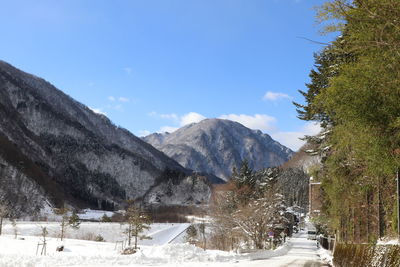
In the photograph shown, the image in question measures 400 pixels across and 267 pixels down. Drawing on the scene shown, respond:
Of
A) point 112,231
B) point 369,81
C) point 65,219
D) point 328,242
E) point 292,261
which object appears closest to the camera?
point 369,81

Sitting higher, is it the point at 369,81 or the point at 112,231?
the point at 369,81

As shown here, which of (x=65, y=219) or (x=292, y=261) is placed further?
(x=65, y=219)

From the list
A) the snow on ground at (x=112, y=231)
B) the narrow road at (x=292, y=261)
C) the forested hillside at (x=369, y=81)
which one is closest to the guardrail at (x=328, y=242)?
the narrow road at (x=292, y=261)

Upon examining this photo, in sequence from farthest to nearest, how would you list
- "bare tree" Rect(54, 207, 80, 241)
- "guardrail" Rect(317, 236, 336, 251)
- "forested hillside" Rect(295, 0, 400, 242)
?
1. "bare tree" Rect(54, 207, 80, 241)
2. "guardrail" Rect(317, 236, 336, 251)
3. "forested hillside" Rect(295, 0, 400, 242)

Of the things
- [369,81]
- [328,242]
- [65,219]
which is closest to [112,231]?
[65,219]

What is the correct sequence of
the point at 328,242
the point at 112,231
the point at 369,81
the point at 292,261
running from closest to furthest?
1. the point at 369,81
2. the point at 292,261
3. the point at 328,242
4. the point at 112,231

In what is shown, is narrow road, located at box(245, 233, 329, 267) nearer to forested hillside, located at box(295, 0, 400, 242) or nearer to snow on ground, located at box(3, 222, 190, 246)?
forested hillside, located at box(295, 0, 400, 242)

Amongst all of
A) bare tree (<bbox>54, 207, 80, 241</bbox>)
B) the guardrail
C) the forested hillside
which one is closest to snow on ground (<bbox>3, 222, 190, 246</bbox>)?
bare tree (<bbox>54, 207, 80, 241</bbox>)

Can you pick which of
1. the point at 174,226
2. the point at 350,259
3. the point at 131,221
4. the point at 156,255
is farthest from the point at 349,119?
the point at 174,226

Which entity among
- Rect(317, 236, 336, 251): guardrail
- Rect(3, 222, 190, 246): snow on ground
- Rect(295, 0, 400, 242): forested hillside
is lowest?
Rect(3, 222, 190, 246): snow on ground

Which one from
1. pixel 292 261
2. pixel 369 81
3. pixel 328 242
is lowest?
pixel 328 242

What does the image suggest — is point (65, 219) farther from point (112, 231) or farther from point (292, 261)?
point (292, 261)

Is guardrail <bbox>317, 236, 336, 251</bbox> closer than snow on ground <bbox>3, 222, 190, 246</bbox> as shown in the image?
Yes

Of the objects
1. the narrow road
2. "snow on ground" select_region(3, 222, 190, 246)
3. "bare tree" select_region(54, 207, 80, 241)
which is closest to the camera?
the narrow road
